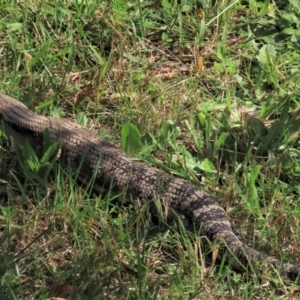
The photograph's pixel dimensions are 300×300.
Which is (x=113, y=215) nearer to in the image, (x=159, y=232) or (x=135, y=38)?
(x=159, y=232)

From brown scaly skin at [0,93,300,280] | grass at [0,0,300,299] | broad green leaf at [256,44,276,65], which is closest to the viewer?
grass at [0,0,300,299]

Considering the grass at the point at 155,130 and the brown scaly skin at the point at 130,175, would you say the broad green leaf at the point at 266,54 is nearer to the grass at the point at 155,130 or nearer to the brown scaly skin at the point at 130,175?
the grass at the point at 155,130

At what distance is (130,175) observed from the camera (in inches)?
201

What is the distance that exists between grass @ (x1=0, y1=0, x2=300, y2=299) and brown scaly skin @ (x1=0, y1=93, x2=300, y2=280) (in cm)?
10

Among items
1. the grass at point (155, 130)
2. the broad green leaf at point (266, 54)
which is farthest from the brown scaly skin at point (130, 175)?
the broad green leaf at point (266, 54)

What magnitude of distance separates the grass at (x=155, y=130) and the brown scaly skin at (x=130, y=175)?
0.10 m

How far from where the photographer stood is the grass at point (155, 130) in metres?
4.40

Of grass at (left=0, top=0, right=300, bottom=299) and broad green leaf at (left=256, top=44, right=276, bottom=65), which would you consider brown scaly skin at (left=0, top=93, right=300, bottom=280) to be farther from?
broad green leaf at (left=256, top=44, right=276, bottom=65)

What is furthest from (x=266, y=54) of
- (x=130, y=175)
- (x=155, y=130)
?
(x=130, y=175)

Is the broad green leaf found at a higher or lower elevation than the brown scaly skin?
higher

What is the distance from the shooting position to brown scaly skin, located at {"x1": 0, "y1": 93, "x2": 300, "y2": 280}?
4582 millimetres

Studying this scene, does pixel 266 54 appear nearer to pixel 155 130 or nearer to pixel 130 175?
pixel 155 130

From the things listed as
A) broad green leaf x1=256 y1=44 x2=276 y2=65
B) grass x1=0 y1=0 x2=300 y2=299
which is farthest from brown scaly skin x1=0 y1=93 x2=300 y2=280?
broad green leaf x1=256 y1=44 x2=276 y2=65

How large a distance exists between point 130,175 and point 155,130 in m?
0.52
